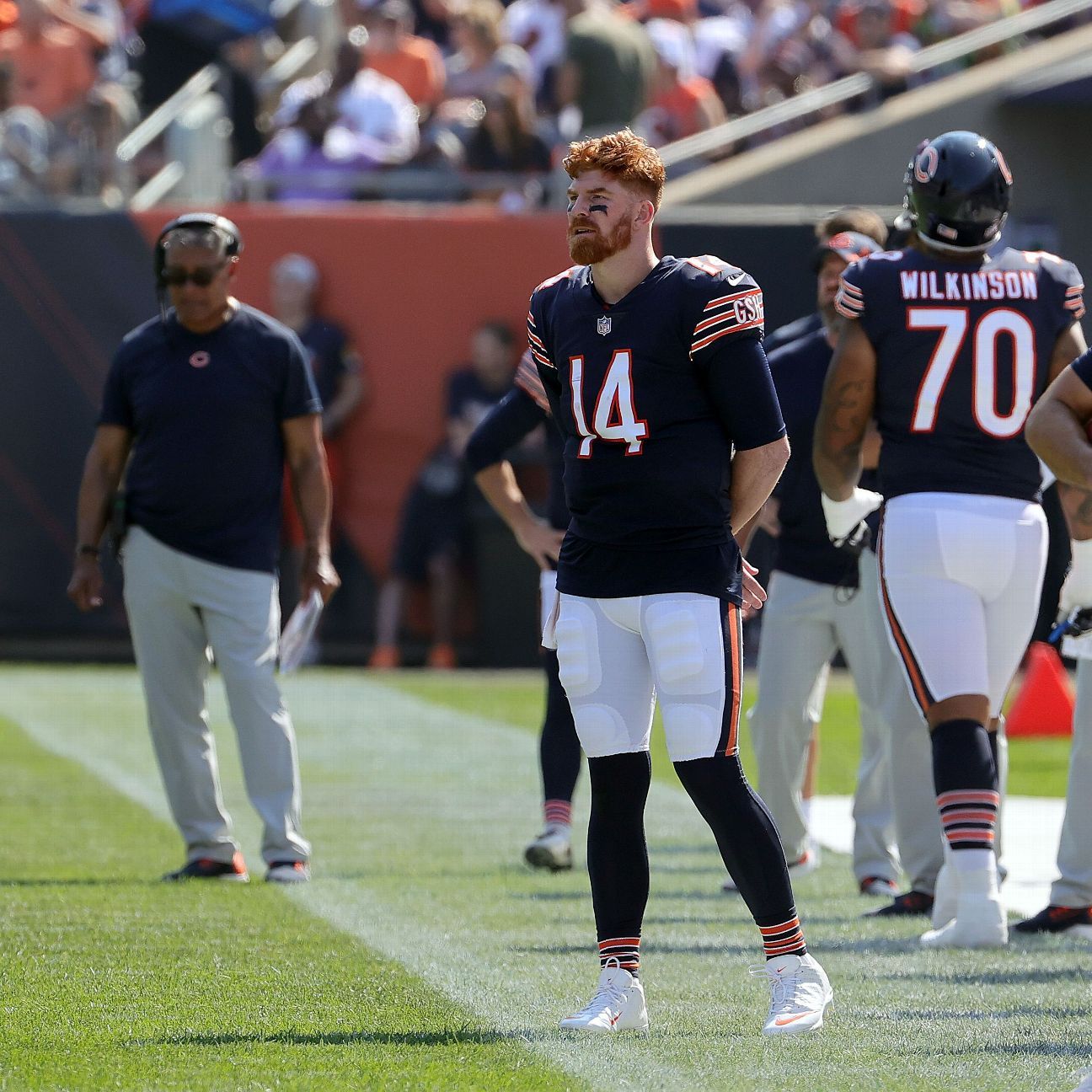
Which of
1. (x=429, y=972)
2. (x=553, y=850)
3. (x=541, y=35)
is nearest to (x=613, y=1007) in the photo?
(x=429, y=972)

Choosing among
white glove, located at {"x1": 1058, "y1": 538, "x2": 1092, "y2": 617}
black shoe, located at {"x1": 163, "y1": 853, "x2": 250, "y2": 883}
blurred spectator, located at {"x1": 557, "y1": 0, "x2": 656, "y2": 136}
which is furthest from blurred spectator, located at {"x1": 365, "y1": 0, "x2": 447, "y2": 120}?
white glove, located at {"x1": 1058, "y1": 538, "x2": 1092, "y2": 617}

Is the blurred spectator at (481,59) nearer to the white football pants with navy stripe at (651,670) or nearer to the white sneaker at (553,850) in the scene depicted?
the white sneaker at (553,850)

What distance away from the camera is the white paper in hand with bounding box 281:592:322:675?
6969 millimetres

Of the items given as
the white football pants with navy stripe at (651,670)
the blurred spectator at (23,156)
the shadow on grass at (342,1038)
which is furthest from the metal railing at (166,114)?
the shadow on grass at (342,1038)

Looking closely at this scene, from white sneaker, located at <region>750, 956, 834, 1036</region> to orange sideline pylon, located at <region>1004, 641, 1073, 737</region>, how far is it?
762cm

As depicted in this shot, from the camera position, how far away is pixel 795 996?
443cm

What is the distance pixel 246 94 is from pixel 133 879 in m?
10.2

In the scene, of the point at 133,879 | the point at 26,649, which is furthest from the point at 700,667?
the point at 26,649

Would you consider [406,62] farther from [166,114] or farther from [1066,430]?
[1066,430]

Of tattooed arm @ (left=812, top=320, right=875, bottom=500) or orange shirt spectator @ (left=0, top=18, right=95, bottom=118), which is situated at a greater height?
orange shirt spectator @ (left=0, top=18, right=95, bottom=118)

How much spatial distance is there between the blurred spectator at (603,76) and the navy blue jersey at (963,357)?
979 centimetres

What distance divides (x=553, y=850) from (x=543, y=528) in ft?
3.78

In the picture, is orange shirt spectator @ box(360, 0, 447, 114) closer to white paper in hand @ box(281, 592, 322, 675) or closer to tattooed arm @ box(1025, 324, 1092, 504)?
white paper in hand @ box(281, 592, 322, 675)

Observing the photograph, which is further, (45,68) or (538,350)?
(45,68)
